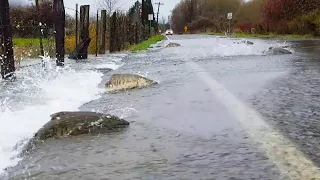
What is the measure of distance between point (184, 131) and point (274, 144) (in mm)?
1219

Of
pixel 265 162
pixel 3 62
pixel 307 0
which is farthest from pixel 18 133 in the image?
pixel 307 0

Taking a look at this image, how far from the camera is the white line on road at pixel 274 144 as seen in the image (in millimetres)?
4316

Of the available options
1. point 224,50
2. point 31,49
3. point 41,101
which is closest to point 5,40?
point 41,101

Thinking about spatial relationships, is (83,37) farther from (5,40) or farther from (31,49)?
(5,40)

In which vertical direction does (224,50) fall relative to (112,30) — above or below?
below

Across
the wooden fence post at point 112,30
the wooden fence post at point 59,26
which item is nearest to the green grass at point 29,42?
the wooden fence post at point 59,26

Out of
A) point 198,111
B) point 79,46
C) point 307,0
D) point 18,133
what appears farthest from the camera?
point 307,0

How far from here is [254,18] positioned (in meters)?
81.6

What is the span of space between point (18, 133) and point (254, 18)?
257ft

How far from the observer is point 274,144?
17.1ft

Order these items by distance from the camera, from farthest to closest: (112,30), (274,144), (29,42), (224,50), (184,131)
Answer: (112,30)
(224,50)
(29,42)
(184,131)
(274,144)

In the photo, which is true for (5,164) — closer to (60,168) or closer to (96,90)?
(60,168)

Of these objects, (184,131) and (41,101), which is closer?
(184,131)

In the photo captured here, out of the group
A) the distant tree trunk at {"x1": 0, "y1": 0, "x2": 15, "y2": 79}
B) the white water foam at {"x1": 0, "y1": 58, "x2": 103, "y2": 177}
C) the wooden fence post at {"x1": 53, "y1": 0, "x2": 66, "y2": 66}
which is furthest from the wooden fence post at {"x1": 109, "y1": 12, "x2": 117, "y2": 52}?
the distant tree trunk at {"x1": 0, "y1": 0, "x2": 15, "y2": 79}
